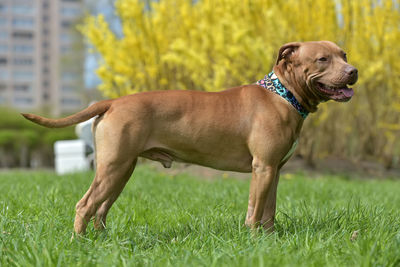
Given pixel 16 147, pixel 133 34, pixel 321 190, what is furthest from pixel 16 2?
pixel 321 190

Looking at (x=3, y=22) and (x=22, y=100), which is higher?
(x=3, y=22)

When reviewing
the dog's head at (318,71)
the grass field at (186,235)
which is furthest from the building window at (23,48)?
the dog's head at (318,71)

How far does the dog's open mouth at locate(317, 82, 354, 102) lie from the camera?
2.85 m

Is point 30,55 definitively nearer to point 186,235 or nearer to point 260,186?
point 186,235

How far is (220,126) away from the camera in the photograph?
290 centimetres

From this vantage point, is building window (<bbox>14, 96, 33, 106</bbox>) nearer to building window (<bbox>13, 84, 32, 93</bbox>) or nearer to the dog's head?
building window (<bbox>13, 84, 32, 93</bbox>)

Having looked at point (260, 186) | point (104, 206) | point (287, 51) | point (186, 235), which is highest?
point (287, 51)

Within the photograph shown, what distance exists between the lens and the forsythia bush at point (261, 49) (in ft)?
22.5

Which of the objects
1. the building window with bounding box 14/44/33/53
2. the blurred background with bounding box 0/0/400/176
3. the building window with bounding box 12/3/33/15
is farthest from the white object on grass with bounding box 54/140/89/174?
the building window with bounding box 12/3/33/15

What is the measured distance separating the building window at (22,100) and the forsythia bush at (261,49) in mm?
59121

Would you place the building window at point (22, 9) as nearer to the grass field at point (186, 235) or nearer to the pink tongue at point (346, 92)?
the grass field at point (186, 235)

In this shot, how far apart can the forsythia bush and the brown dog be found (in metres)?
3.33

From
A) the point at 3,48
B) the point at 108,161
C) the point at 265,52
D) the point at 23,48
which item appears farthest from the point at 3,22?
the point at 108,161

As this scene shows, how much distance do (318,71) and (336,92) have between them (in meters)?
0.19
